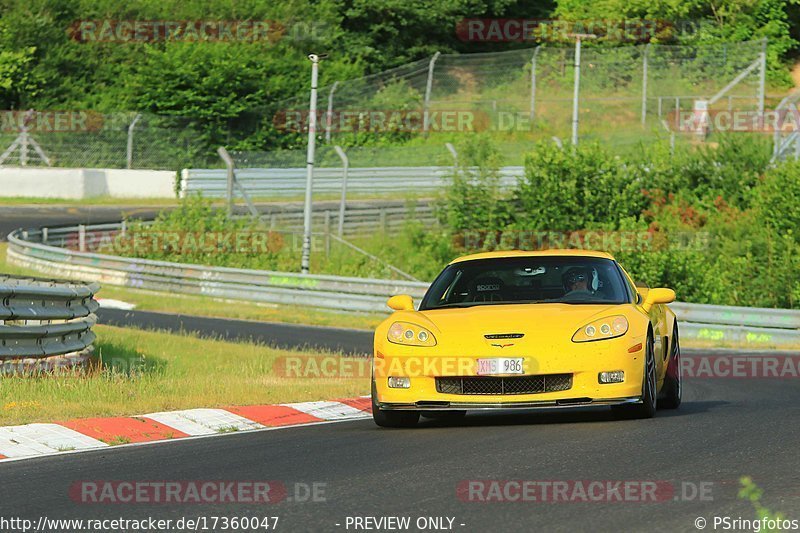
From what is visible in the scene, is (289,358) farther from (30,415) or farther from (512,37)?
(512,37)

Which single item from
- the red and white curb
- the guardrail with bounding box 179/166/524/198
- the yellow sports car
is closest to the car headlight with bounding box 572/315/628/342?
the yellow sports car

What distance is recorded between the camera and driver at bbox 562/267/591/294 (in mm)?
11609

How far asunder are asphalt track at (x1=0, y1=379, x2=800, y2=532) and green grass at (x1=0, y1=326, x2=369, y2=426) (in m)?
1.48

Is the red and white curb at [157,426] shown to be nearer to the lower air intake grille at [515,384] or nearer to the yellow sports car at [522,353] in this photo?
the yellow sports car at [522,353]

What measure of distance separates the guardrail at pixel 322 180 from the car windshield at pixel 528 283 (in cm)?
2784

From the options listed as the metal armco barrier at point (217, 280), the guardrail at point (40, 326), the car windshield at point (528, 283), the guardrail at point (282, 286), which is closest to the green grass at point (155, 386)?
the guardrail at point (40, 326)

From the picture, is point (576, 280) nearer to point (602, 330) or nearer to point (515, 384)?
point (602, 330)

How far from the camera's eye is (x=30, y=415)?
11031 mm

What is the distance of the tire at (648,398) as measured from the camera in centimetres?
1073

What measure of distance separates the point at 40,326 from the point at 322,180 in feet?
98.7

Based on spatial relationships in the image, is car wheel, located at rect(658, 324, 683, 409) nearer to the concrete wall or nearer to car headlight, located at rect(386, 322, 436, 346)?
car headlight, located at rect(386, 322, 436, 346)

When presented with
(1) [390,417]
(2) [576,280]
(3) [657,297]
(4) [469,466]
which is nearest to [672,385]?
(3) [657,297]

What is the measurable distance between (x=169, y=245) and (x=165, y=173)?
10222 millimetres

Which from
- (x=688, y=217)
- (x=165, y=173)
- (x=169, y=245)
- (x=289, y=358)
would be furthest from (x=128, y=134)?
(x=289, y=358)
